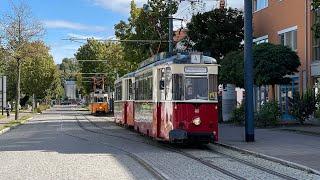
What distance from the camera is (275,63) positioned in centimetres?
3325

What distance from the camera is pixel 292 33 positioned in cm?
3925

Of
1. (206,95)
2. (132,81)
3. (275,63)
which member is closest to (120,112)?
(132,81)

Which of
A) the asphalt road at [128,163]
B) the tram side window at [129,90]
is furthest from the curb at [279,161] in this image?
the tram side window at [129,90]

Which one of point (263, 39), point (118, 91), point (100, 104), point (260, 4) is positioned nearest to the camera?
point (118, 91)

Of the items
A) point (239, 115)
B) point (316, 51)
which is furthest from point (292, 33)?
point (239, 115)

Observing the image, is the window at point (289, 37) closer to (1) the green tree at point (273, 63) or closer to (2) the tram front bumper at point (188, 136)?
(1) the green tree at point (273, 63)

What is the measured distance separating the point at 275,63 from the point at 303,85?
4922 millimetres

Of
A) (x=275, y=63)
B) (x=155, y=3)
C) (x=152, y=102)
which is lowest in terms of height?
(x=152, y=102)

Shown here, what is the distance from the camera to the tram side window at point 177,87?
20438 millimetres

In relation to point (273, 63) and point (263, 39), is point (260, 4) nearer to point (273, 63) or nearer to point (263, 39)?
point (263, 39)

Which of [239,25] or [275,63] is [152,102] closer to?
[275,63]

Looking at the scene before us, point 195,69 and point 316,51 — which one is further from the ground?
point 316,51

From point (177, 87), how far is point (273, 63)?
14010 millimetres

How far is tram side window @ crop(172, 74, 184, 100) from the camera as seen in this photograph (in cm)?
2044
